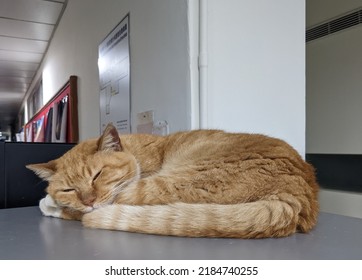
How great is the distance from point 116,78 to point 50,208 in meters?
0.85

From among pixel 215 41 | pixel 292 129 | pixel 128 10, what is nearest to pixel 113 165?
pixel 215 41

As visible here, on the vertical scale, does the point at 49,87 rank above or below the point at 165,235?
above

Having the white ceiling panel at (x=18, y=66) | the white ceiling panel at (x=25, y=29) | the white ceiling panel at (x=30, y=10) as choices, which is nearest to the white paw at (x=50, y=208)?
the white ceiling panel at (x=30, y=10)

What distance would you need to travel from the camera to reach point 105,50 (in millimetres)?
1619

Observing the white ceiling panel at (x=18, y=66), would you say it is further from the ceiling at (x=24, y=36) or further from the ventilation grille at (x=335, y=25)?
the ventilation grille at (x=335, y=25)

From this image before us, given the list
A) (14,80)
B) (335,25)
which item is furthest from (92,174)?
(14,80)

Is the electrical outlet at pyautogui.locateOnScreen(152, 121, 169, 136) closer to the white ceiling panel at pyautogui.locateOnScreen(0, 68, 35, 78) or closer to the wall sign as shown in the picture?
the wall sign

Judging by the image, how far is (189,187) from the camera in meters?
0.63

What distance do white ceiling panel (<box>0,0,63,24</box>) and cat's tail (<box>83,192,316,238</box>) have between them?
2.39 m

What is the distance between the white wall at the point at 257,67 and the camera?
0.94m

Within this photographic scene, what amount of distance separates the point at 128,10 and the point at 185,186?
985 millimetres

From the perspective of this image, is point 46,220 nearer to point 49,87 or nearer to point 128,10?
point 128,10

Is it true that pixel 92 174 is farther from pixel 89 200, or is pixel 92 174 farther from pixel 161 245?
pixel 161 245

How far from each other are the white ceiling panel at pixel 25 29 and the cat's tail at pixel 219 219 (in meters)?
2.76
